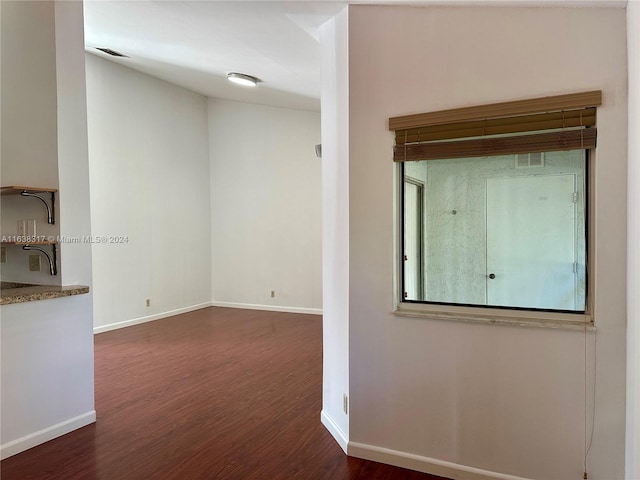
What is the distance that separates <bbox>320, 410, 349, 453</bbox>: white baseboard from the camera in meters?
2.63

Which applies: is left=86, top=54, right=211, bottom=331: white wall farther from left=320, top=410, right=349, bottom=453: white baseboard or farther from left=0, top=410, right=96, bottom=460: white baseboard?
left=320, top=410, right=349, bottom=453: white baseboard

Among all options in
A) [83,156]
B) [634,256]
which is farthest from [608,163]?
[83,156]

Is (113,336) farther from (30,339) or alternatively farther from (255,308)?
(30,339)

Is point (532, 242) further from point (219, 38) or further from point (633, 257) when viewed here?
point (219, 38)

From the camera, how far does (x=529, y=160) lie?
7.38ft

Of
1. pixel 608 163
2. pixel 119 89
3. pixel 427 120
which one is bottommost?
pixel 608 163

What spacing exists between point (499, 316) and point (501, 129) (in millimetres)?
973

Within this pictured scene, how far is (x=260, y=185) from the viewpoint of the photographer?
23.7 ft

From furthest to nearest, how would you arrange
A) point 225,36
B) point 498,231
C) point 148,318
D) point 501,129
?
point 148,318, point 225,36, point 498,231, point 501,129

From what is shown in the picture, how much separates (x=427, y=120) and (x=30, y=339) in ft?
9.13

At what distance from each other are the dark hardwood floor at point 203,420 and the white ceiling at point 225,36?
271 cm

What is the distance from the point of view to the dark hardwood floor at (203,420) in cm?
242

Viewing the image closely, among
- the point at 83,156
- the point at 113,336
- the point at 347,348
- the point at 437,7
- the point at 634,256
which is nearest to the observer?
the point at 634,256

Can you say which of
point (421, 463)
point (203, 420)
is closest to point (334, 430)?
point (421, 463)
